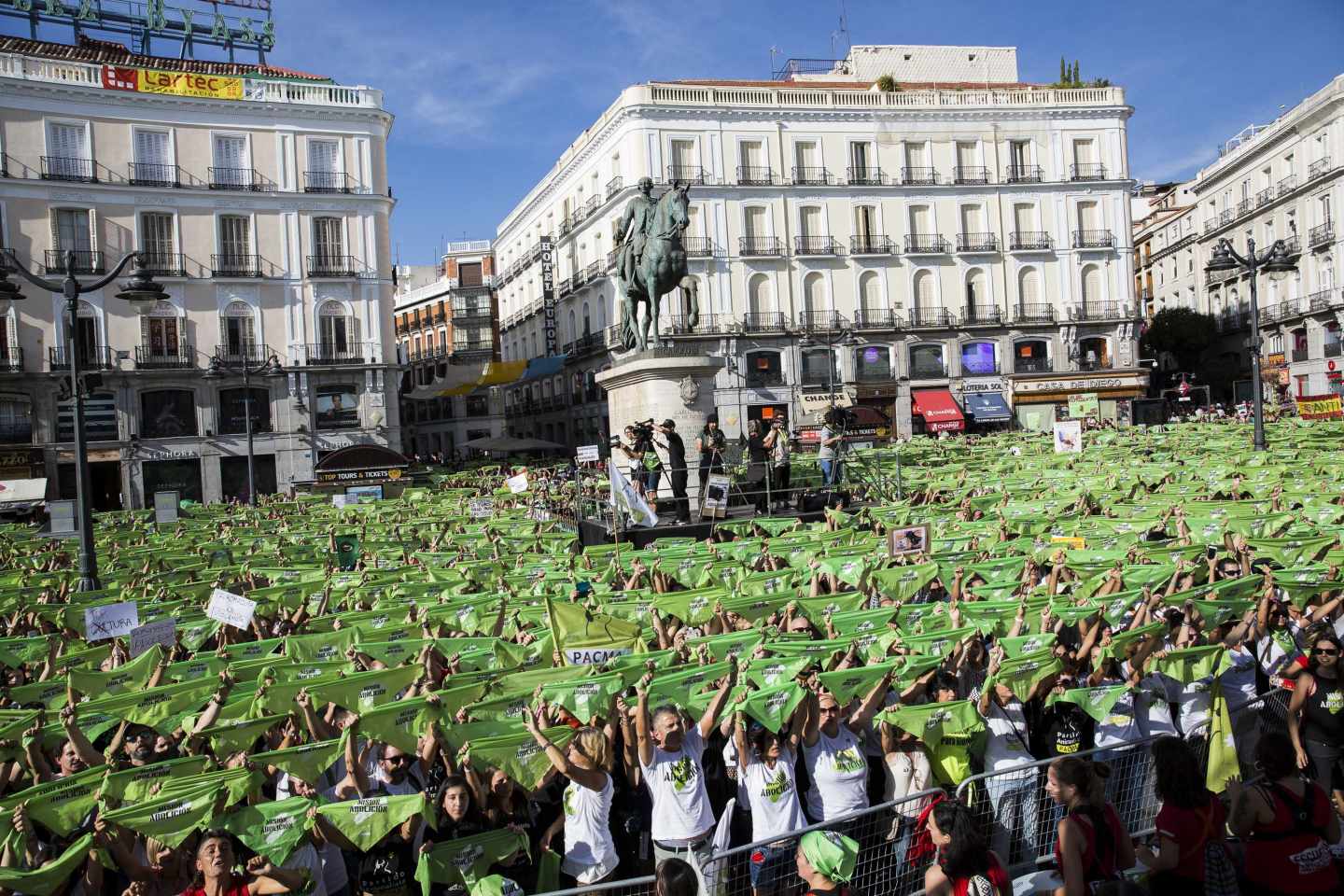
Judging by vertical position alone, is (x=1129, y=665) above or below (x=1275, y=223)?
below

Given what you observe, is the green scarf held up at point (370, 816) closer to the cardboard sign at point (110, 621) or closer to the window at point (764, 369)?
the cardboard sign at point (110, 621)

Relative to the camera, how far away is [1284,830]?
17.4 ft

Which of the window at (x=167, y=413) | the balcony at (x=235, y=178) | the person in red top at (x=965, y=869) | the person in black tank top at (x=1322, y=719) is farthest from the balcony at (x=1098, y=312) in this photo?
the person in red top at (x=965, y=869)

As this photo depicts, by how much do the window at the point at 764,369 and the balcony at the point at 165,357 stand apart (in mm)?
24784

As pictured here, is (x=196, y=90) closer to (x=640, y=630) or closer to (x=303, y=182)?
(x=303, y=182)

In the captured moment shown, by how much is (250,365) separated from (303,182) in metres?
8.45

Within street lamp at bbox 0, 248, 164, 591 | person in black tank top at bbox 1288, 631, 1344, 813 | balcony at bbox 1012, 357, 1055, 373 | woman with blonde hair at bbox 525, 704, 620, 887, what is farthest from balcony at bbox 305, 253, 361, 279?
person in black tank top at bbox 1288, 631, 1344, 813

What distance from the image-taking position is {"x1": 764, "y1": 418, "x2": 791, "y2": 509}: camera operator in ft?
62.7

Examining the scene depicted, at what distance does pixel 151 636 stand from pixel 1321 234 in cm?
5900

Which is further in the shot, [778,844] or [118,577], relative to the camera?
[118,577]

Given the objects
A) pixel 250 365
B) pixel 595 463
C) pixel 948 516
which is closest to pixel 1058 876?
pixel 948 516

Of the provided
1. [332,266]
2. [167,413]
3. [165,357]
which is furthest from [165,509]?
[332,266]

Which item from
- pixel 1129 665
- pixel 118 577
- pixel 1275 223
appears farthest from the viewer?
pixel 1275 223

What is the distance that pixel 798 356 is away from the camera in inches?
2025
